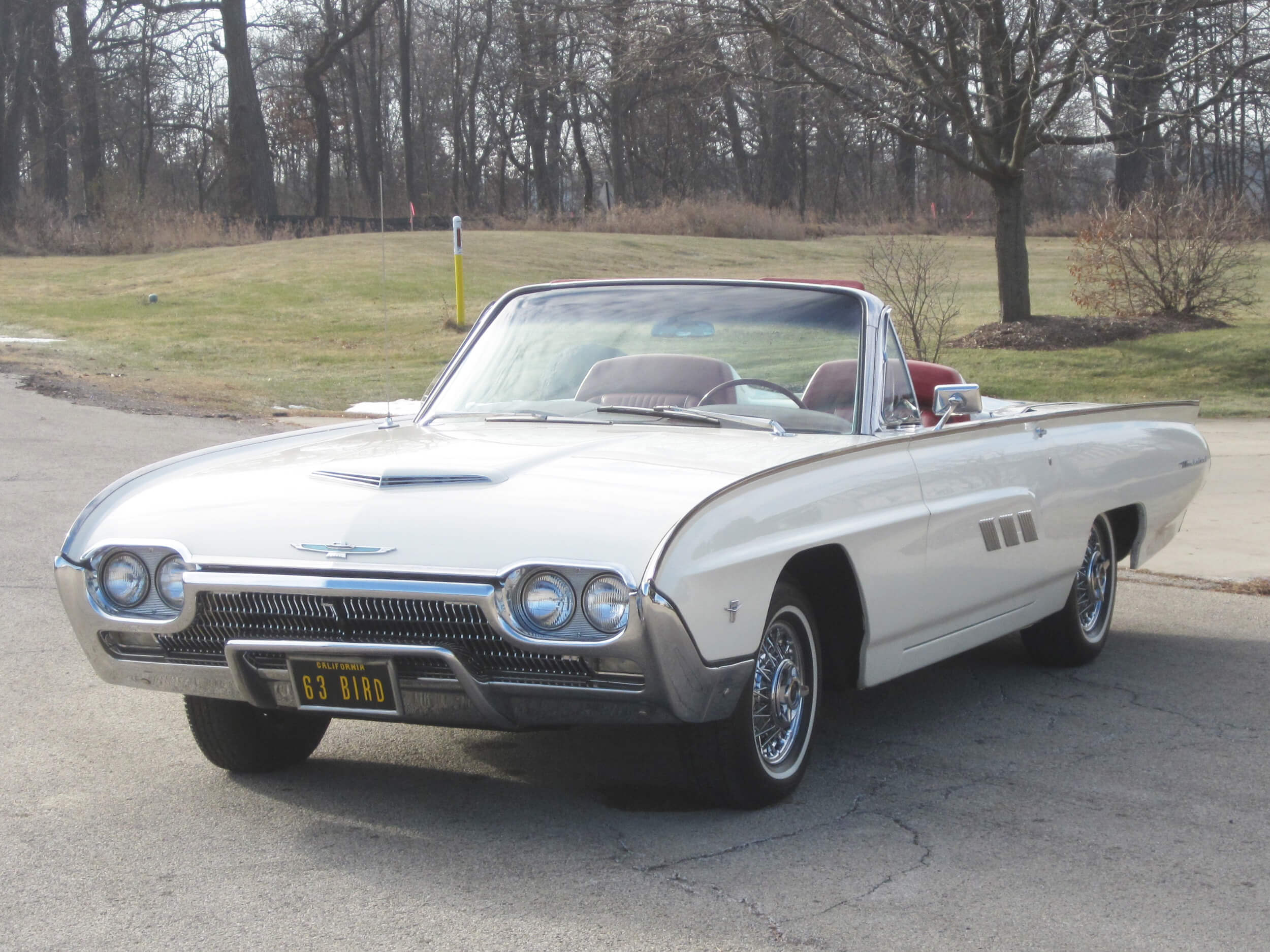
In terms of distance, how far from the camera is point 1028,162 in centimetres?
4425

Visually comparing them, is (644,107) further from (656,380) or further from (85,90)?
(656,380)

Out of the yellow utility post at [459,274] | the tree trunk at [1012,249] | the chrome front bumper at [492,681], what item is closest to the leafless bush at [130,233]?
the yellow utility post at [459,274]

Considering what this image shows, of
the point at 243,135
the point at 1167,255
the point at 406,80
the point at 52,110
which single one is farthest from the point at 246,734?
the point at 406,80

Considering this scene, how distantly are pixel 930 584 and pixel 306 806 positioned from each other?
6.65 feet

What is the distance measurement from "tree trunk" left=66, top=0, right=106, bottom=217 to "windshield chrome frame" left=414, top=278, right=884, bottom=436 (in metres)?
42.7

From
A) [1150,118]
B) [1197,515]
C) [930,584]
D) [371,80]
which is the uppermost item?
[371,80]

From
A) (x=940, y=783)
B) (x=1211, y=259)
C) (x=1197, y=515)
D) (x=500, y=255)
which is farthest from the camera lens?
(x=500, y=255)

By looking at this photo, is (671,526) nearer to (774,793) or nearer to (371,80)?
(774,793)

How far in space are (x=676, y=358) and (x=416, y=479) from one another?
1562 mm

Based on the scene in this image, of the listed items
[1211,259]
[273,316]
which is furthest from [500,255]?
[1211,259]

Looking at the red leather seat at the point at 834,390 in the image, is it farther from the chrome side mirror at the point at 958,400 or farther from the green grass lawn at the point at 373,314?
the green grass lawn at the point at 373,314

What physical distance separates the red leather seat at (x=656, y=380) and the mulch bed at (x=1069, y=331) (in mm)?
14730

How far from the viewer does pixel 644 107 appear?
2362 inches

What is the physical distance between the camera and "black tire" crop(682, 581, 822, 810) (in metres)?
4.08
